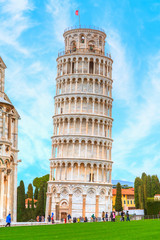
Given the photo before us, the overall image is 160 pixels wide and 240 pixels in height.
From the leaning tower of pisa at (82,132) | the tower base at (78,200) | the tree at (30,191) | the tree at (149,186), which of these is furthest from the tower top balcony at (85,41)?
the tree at (30,191)

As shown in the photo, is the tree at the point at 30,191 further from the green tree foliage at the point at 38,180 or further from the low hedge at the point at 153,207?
the low hedge at the point at 153,207

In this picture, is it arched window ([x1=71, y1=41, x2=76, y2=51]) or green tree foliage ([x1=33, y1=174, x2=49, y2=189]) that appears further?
green tree foliage ([x1=33, y1=174, x2=49, y2=189])

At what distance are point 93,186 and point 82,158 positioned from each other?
5.31m

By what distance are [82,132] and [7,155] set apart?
→ 2906cm

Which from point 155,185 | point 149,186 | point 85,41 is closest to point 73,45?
point 85,41

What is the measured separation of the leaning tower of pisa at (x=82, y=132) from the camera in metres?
69.1

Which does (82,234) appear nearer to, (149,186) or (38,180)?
(149,186)

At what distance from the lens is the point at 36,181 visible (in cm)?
12412

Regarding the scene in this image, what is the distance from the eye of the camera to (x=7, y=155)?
1720 inches

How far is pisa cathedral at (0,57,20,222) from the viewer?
141ft

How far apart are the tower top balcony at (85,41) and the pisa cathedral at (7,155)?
29.9 metres

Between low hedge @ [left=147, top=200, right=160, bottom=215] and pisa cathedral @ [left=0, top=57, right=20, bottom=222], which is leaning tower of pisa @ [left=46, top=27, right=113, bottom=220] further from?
pisa cathedral @ [left=0, top=57, right=20, bottom=222]

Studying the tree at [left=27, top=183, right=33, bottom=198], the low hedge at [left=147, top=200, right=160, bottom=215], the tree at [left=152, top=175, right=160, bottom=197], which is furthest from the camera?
the tree at [left=27, top=183, right=33, bottom=198]

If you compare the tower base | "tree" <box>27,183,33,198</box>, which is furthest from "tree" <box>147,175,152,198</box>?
"tree" <box>27,183,33,198</box>
